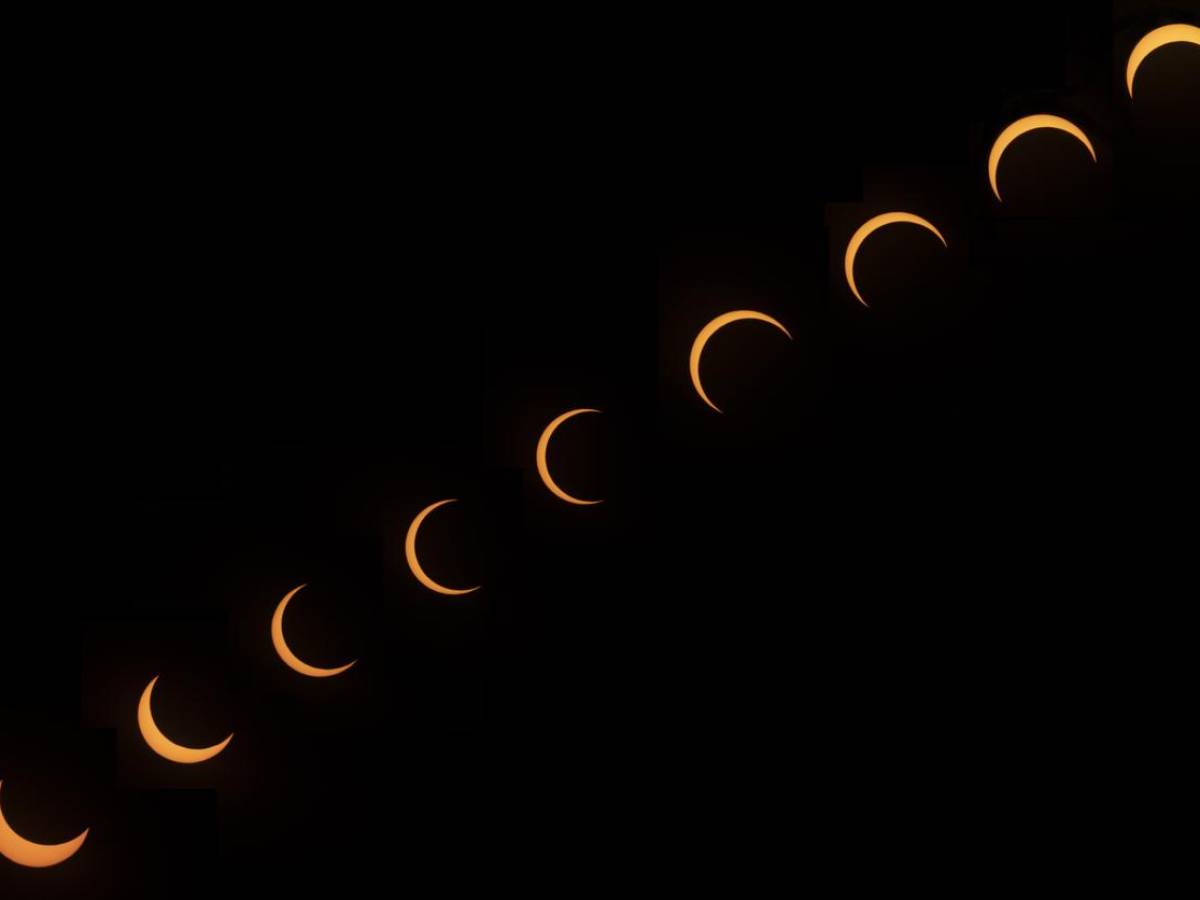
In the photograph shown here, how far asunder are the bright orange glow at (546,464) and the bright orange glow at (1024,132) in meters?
0.43

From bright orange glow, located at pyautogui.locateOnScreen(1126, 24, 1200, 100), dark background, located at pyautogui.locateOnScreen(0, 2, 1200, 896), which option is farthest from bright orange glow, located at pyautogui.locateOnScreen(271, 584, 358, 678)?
bright orange glow, located at pyautogui.locateOnScreen(1126, 24, 1200, 100)

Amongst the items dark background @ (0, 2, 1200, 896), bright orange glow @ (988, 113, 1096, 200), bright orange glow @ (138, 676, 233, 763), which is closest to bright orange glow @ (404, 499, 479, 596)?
dark background @ (0, 2, 1200, 896)

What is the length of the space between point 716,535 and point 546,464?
18cm

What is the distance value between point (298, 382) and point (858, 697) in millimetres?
638

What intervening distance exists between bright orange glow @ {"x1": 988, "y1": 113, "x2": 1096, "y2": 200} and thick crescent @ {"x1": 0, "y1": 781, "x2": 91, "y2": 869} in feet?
3.45

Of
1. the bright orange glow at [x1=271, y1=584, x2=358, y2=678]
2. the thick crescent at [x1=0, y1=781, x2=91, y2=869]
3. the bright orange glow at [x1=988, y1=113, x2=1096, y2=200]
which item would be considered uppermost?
the bright orange glow at [x1=988, y1=113, x2=1096, y2=200]

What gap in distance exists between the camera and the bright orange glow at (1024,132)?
983 mm

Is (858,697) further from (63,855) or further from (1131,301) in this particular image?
(63,855)

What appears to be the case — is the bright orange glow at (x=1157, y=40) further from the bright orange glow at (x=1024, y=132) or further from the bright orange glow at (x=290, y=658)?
the bright orange glow at (x=290, y=658)

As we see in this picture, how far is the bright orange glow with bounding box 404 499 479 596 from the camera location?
1.02 m

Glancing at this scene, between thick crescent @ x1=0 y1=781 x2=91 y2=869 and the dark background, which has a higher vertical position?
the dark background

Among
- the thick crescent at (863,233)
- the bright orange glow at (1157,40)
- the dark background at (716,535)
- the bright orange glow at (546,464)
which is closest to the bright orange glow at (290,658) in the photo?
the dark background at (716,535)

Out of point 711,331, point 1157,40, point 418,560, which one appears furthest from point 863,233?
point 418,560

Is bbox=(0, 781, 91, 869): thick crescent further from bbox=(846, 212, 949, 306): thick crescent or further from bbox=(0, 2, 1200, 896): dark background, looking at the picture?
bbox=(846, 212, 949, 306): thick crescent
